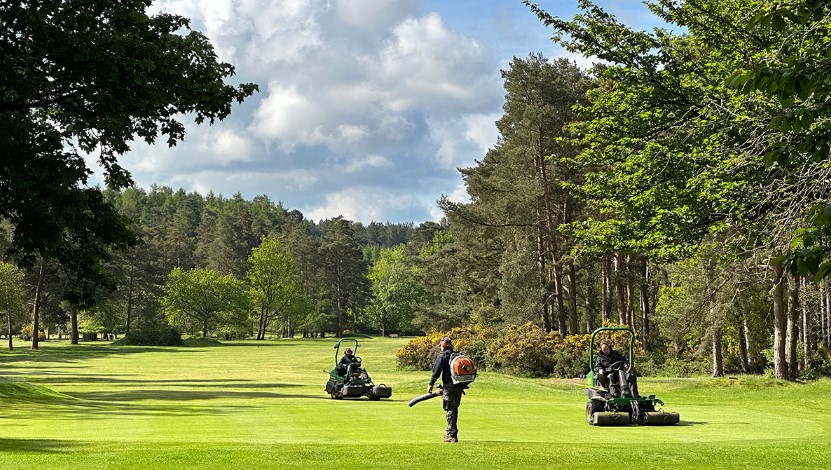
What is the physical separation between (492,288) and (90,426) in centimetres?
4195

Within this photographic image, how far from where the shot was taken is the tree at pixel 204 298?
106 metres

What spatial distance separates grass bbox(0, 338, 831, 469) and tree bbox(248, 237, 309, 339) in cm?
7799

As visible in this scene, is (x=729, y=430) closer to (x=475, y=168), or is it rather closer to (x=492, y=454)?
(x=492, y=454)

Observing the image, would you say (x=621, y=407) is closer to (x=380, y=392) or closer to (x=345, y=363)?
(x=380, y=392)

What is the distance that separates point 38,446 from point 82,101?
826cm

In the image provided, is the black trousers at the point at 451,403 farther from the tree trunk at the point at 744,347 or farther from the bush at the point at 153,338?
the bush at the point at 153,338

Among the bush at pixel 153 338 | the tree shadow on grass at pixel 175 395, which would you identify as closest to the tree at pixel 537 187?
the tree shadow on grass at pixel 175 395

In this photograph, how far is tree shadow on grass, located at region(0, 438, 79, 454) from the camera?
12742mm

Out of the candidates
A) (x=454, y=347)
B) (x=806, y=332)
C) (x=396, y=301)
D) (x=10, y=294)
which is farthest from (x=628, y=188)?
(x=396, y=301)

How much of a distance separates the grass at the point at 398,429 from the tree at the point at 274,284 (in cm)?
7799

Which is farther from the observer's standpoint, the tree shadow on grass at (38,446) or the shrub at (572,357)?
the shrub at (572,357)

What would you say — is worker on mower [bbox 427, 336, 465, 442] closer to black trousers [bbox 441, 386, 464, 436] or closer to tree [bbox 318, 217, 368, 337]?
black trousers [bbox 441, 386, 464, 436]

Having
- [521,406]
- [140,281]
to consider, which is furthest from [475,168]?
[140,281]

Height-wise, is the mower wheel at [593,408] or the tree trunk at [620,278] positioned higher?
the tree trunk at [620,278]
